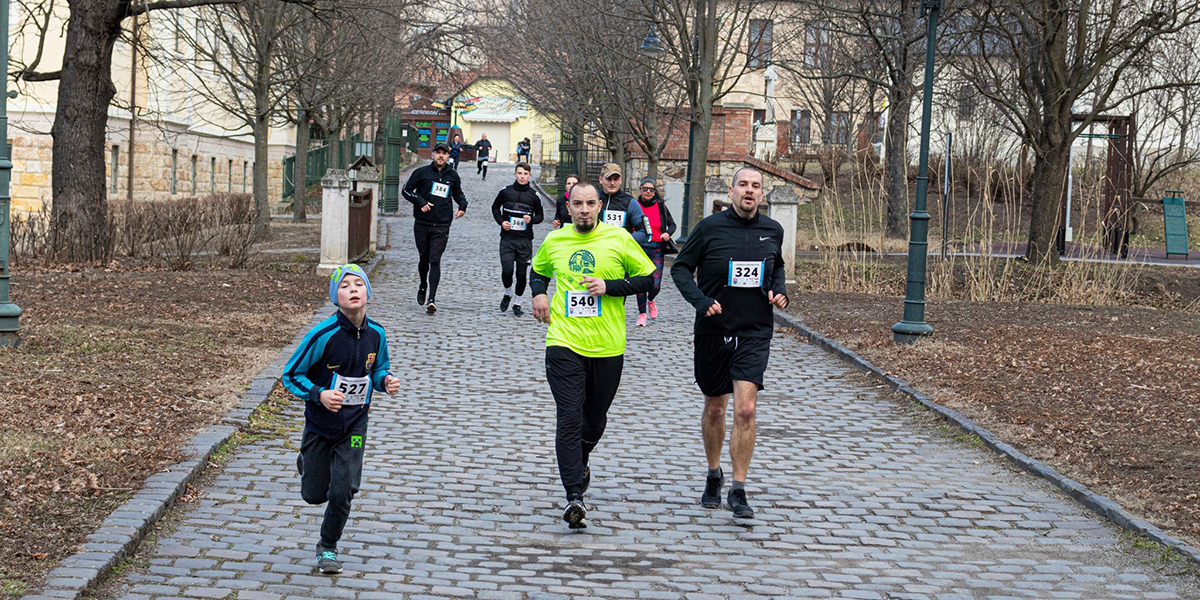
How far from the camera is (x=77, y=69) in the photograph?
18.5 meters

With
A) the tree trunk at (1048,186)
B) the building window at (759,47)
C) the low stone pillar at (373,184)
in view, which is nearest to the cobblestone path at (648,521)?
the tree trunk at (1048,186)

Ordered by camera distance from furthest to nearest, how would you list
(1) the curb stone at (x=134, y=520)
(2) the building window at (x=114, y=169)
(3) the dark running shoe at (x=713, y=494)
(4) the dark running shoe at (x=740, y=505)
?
(2) the building window at (x=114, y=169) → (3) the dark running shoe at (x=713, y=494) → (4) the dark running shoe at (x=740, y=505) → (1) the curb stone at (x=134, y=520)

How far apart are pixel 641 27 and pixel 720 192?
9.11 m

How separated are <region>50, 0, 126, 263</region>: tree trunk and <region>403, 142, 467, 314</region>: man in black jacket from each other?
5.31m

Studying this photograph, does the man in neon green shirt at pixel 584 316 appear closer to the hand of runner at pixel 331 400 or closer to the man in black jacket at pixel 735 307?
the man in black jacket at pixel 735 307

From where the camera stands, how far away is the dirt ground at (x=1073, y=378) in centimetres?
795

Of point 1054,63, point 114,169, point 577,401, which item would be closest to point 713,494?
point 577,401

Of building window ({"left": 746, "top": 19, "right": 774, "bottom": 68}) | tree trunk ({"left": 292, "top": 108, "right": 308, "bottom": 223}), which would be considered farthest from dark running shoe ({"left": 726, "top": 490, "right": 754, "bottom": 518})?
tree trunk ({"left": 292, "top": 108, "right": 308, "bottom": 223})

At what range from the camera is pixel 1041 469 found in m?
8.13

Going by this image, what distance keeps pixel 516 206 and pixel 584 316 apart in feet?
28.8

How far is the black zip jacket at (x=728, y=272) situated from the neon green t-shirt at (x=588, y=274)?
30 cm

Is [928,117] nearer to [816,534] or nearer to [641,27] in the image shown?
[816,534]

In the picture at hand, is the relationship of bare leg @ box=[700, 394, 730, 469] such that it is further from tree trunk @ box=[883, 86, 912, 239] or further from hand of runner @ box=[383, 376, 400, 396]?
tree trunk @ box=[883, 86, 912, 239]

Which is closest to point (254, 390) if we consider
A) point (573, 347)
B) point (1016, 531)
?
point (573, 347)
